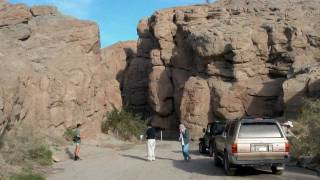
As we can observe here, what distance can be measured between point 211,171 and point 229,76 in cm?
2959

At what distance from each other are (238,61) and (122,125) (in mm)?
12178

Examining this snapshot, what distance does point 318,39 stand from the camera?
47281 millimetres

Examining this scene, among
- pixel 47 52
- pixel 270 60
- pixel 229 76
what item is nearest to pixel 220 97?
pixel 229 76

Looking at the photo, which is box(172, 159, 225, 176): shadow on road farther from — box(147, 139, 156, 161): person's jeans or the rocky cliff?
the rocky cliff

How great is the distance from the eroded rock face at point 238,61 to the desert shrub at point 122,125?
464 centimetres

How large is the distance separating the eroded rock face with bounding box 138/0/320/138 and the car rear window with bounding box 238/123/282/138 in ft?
77.7

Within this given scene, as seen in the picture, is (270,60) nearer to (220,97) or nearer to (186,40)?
(220,97)

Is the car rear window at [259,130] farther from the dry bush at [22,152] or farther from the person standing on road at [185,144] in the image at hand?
the dry bush at [22,152]

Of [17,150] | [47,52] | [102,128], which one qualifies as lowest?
[102,128]

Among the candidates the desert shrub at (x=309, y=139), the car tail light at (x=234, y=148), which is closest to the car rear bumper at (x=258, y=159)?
the car tail light at (x=234, y=148)

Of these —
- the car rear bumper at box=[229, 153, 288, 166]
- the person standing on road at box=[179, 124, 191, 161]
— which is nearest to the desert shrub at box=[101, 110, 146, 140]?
the person standing on road at box=[179, 124, 191, 161]

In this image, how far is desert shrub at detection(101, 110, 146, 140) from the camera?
1876 inches

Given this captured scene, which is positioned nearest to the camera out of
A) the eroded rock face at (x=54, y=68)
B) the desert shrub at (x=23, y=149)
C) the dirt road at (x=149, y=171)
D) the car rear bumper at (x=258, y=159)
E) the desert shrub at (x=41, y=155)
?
the car rear bumper at (x=258, y=159)

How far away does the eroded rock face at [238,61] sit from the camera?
47125 mm
